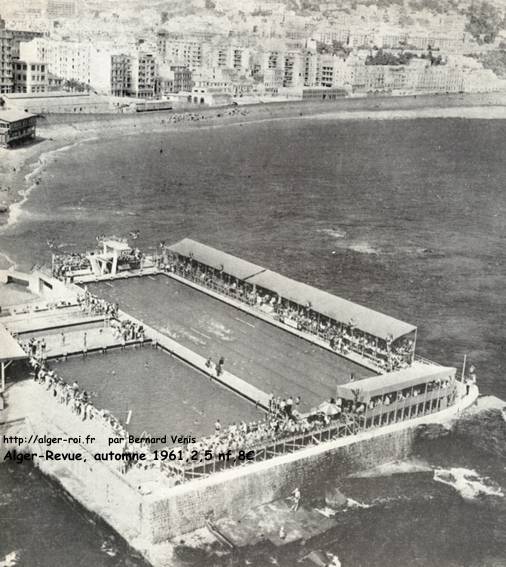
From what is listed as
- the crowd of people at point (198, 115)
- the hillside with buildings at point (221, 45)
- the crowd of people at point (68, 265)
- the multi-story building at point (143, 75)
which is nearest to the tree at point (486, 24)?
the hillside with buildings at point (221, 45)

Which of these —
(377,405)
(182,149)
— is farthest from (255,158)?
(377,405)

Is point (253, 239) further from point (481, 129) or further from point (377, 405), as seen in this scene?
point (481, 129)

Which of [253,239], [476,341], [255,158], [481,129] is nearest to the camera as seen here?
[476,341]

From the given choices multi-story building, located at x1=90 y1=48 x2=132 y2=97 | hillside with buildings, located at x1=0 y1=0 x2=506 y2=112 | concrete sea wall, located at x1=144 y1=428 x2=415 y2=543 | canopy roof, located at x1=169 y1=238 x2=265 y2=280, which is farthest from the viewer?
hillside with buildings, located at x1=0 y1=0 x2=506 y2=112

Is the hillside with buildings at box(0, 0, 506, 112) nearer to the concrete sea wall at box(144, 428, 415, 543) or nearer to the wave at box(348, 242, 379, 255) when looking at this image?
the wave at box(348, 242, 379, 255)

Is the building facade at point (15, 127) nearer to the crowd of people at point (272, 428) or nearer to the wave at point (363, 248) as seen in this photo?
the wave at point (363, 248)

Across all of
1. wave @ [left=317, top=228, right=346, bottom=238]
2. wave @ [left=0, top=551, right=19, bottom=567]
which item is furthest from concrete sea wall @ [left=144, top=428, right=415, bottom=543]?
wave @ [left=317, top=228, right=346, bottom=238]
